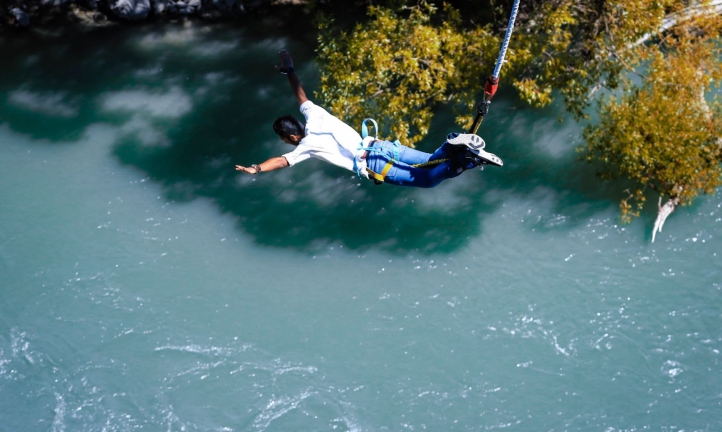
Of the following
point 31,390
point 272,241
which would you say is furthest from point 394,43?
point 31,390

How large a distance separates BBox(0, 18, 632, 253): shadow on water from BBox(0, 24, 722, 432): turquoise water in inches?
1.2

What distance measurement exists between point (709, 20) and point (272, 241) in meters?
5.08

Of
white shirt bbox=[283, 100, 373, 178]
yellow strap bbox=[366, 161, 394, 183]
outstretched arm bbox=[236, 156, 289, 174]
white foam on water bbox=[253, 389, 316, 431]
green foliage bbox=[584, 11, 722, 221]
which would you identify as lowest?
white foam on water bbox=[253, 389, 316, 431]

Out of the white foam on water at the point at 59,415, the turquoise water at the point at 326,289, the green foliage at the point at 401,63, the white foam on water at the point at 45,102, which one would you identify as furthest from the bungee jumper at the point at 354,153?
the white foam on water at the point at 45,102

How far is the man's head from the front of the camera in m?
6.45

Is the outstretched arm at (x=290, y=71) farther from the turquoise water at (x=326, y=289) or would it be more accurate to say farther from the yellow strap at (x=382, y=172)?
the turquoise water at (x=326, y=289)

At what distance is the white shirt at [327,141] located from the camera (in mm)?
6523

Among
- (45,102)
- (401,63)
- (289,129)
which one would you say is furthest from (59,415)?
(401,63)

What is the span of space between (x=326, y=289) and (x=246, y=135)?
2547 millimetres

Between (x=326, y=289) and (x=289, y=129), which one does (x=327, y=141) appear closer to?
(x=289, y=129)

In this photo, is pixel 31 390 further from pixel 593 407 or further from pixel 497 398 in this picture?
pixel 593 407

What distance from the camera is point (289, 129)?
649cm

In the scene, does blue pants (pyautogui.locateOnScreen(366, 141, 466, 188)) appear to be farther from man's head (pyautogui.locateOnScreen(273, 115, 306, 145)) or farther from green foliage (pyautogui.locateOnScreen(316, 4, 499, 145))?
green foliage (pyautogui.locateOnScreen(316, 4, 499, 145))

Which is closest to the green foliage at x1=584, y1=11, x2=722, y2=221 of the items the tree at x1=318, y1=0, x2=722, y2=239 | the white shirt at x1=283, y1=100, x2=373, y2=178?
the tree at x1=318, y1=0, x2=722, y2=239
